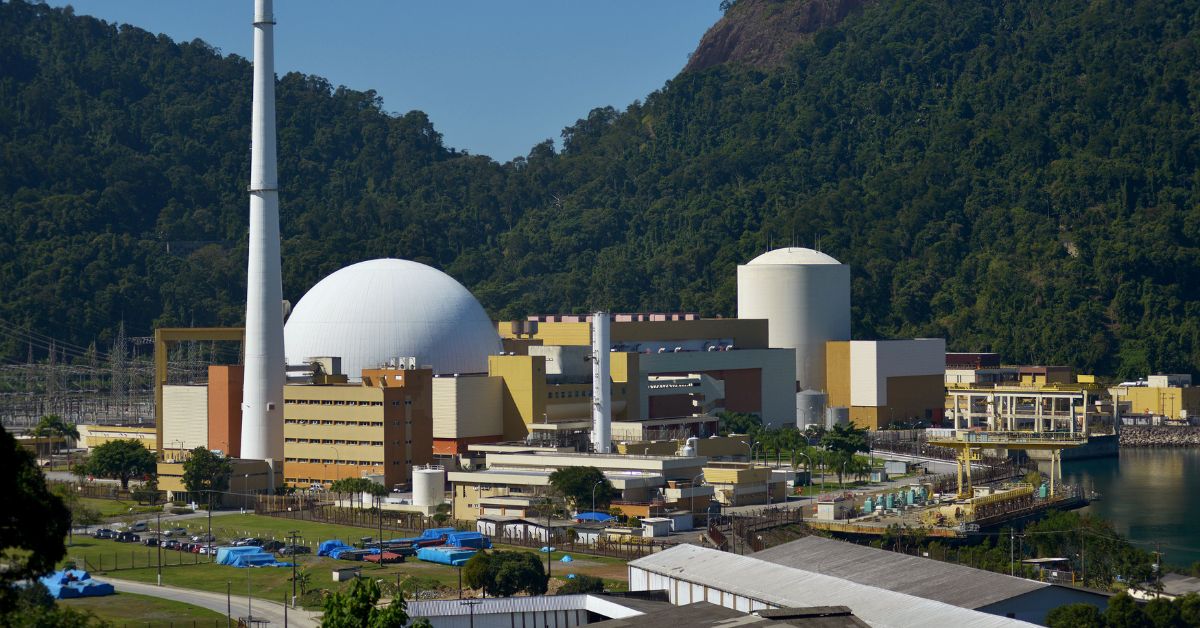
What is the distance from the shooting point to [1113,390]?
371ft

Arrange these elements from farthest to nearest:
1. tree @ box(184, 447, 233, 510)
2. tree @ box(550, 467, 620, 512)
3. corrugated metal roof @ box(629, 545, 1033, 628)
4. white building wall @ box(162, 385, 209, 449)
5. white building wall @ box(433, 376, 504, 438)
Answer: white building wall @ box(162, 385, 209, 449) < white building wall @ box(433, 376, 504, 438) < tree @ box(184, 447, 233, 510) < tree @ box(550, 467, 620, 512) < corrugated metal roof @ box(629, 545, 1033, 628)

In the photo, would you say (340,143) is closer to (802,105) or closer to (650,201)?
(650,201)

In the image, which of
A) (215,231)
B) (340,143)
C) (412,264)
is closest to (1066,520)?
(412,264)

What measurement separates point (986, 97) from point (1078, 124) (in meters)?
15.4

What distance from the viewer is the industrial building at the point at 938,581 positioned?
3841cm

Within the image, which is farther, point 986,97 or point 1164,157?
point 986,97

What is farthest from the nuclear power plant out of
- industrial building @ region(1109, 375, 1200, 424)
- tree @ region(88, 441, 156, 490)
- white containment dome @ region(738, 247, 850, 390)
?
industrial building @ region(1109, 375, 1200, 424)

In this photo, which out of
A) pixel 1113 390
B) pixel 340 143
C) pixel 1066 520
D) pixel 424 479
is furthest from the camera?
pixel 340 143

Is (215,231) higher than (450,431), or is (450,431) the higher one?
(215,231)

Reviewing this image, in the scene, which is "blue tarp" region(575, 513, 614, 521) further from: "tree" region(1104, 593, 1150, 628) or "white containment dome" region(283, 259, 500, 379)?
"tree" region(1104, 593, 1150, 628)

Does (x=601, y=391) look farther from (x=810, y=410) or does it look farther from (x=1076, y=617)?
(x=1076, y=617)

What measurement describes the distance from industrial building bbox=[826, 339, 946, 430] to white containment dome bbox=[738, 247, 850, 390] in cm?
111

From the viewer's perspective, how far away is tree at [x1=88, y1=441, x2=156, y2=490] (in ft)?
251

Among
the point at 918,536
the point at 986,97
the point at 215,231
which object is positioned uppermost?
the point at 986,97
